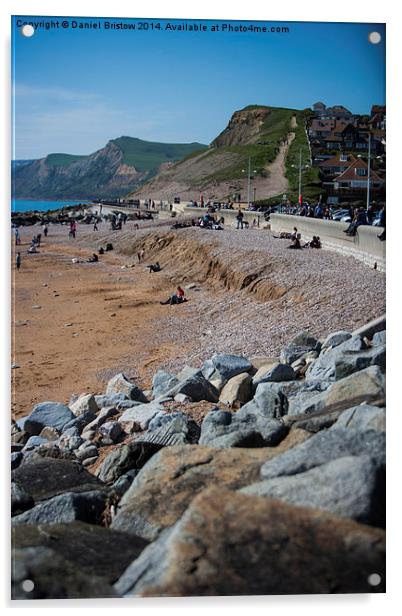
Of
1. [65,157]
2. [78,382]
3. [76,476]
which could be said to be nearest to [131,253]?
[78,382]

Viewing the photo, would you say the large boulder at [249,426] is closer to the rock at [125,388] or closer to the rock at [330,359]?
the rock at [330,359]

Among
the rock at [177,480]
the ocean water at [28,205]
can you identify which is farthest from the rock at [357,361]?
the ocean water at [28,205]

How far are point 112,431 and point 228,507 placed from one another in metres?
4.18

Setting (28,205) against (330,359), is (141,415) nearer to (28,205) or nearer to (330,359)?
(330,359)

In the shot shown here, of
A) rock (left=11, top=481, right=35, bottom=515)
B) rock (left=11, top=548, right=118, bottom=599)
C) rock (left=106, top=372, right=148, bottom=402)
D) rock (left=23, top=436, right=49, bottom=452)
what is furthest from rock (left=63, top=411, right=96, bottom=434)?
rock (left=11, top=548, right=118, bottom=599)

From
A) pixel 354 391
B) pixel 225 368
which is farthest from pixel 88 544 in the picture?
pixel 225 368

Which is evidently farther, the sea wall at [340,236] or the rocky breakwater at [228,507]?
the sea wall at [340,236]

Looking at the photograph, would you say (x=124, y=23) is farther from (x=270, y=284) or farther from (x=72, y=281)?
(x=72, y=281)

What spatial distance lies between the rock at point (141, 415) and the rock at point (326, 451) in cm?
368

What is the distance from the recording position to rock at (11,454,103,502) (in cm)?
646

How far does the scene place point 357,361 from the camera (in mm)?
7227

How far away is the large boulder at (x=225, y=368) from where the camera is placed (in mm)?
9977

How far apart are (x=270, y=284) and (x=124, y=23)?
11355mm
